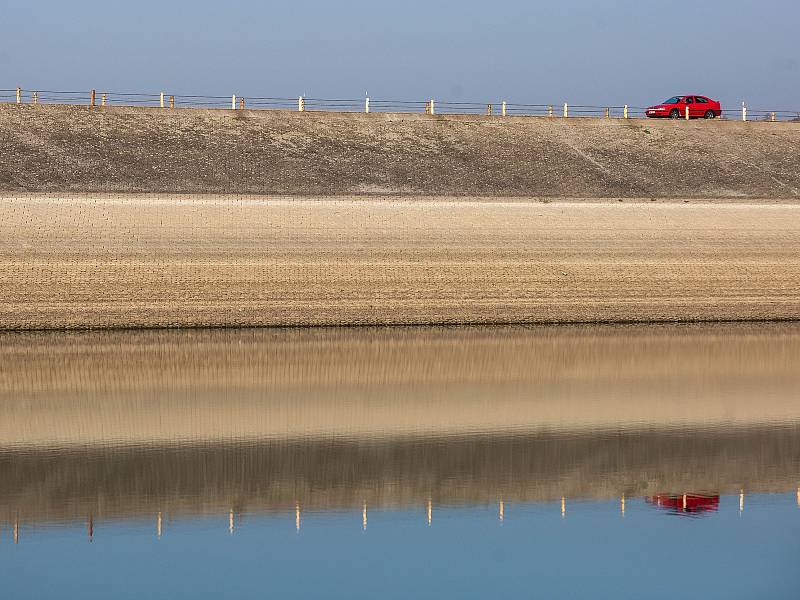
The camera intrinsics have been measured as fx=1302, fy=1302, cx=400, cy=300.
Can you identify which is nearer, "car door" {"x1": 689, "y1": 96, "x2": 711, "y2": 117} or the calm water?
the calm water

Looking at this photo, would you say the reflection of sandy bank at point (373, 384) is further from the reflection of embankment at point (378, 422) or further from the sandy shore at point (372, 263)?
the sandy shore at point (372, 263)

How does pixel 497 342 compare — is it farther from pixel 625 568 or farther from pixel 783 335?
pixel 625 568

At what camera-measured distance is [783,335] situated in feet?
107

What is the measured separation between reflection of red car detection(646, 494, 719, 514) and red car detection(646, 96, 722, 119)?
4108 cm

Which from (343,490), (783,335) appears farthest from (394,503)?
(783,335)

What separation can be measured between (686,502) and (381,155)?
1258 inches

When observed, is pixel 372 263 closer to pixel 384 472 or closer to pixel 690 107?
pixel 384 472

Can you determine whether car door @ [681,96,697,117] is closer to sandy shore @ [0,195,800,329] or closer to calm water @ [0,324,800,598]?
sandy shore @ [0,195,800,329]

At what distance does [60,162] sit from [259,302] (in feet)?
35.4

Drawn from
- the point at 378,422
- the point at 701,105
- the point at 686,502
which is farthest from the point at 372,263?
the point at 701,105

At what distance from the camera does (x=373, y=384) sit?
73.6ft

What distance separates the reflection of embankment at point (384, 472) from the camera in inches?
548

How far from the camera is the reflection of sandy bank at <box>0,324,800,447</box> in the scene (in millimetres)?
18625

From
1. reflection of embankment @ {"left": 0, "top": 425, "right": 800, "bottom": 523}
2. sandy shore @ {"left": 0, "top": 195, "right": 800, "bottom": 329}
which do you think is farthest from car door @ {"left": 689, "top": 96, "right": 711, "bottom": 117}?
reflection of embankment @ {"left": 0, "top": 425, "right": 800, "bottom": 523}
